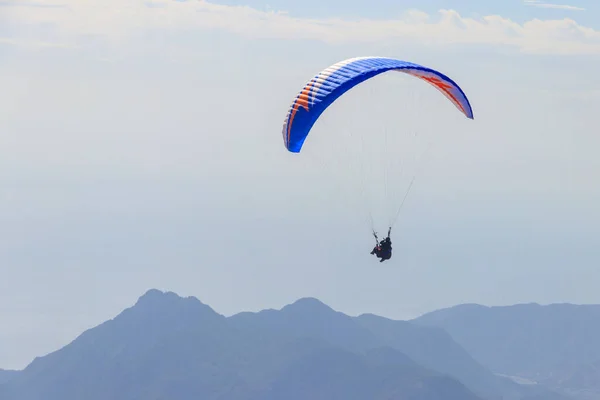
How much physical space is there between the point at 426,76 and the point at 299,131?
11.4 meters

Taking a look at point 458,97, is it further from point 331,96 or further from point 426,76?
point 331,96

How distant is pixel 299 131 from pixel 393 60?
8.98 meters

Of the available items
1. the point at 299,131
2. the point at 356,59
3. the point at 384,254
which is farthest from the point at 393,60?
the point at 384,254

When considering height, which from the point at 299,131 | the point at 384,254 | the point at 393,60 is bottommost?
the point at 384,254

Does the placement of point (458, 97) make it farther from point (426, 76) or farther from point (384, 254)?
point (384, 254)

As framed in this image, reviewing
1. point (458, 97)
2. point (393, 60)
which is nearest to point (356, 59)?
point (393, 60)

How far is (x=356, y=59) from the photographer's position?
83750 millimetres

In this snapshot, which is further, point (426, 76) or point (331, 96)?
point (426, 76)

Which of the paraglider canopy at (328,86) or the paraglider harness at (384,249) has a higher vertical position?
the paraglider canopy at (328,86)

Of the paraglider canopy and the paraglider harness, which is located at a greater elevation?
the paraglider canopy

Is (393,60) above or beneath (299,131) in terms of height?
above

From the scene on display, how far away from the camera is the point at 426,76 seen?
85.2 meters

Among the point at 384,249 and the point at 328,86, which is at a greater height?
the point at 328,86

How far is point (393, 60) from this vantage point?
82938 mm
